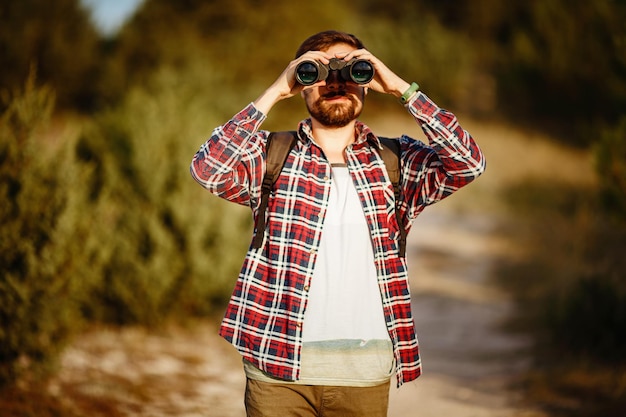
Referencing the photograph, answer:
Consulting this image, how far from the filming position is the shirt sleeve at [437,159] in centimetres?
240

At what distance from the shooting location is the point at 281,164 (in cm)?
247

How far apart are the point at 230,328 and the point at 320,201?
568mm

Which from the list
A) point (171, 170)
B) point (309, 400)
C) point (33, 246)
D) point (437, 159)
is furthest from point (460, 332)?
point (309, 400)

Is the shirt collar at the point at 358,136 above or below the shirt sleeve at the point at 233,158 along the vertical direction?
above

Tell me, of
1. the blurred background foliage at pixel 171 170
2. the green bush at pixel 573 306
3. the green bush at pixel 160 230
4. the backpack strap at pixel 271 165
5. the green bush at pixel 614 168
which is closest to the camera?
the backpack strap at pixel 271 165

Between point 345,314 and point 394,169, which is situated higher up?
point 394,169

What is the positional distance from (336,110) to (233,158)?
433 millimetres

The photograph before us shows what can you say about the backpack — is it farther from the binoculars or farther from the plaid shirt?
the binoculars

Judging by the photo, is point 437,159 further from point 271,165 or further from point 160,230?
point 160,230

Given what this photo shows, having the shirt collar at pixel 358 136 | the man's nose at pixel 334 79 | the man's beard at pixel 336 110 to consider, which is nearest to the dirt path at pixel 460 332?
the shirt collar at pixel 358 136

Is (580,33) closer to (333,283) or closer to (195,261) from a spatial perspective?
(195,261)

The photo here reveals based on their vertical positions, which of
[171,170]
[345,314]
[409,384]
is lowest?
[345,314]

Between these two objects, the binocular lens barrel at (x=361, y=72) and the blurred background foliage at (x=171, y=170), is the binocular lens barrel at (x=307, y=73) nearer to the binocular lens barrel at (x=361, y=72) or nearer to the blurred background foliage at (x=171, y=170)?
the binocular lens barrel at (x=361, y=72)

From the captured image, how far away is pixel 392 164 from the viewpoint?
101 inches
